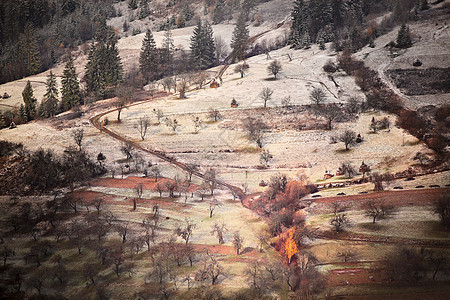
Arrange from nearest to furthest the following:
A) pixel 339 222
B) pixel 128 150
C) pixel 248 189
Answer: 1. pixel 339 222
2. pixel 248 189
3. pixel 128 150

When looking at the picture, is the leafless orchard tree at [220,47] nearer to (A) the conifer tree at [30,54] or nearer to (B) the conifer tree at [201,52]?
(B) the conifer tree at [201,52]

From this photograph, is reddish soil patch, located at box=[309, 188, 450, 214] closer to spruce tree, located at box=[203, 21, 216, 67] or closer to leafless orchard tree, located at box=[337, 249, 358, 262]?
leafless orchard tree, located at box=[337, 249, 358, 262]

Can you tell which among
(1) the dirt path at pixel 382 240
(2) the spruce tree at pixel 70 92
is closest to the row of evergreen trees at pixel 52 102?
(2) the spruce tree at pixel 70 92

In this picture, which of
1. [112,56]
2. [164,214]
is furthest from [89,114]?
[164,214]

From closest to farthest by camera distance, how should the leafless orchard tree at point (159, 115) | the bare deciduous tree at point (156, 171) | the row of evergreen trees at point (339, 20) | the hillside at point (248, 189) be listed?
the hillside at point (248, 189), the bare deciduous tree at point (156, 171), the leafless orchard tree at point (159, 115), the row of evergreen trees at point (339, 20)

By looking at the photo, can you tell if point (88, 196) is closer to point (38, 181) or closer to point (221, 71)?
point (38, 181)

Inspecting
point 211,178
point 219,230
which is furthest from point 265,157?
point 219,230

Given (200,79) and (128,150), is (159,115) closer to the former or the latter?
(128,150)

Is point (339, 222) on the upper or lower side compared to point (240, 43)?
lower
